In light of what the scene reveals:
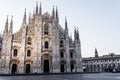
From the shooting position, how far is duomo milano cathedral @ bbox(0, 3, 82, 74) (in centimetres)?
3712

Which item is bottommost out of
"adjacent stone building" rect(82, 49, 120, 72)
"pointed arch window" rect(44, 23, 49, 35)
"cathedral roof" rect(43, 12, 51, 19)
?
"adjacent stone building" rect(82, 49, 120, 72)

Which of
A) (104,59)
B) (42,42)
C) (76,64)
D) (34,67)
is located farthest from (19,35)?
(104,59)

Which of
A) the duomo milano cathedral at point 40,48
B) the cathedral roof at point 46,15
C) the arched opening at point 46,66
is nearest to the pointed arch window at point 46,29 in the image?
the duomo milano cathedral at point 40,48

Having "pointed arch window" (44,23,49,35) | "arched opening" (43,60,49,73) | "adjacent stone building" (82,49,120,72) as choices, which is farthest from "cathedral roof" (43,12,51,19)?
"adjacent stone building" (82,49,120,72)

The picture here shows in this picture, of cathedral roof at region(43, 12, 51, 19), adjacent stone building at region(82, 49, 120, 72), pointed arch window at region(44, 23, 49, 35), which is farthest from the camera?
adjacent stone building at region(82, 49, 120, 72)

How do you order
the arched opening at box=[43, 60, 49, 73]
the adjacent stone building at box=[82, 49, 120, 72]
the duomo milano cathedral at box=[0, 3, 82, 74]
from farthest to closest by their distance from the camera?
the adjacent stone building at box=[82, 49, 120, 72] → the arched opening at box=[43, 60, 49, 73] → the duomo milano cathedral at box=[0, 3, 82, 74]

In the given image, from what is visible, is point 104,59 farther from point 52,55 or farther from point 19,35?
point 19,35

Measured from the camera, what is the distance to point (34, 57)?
1535 inches

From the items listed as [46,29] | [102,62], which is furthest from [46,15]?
[102,62]

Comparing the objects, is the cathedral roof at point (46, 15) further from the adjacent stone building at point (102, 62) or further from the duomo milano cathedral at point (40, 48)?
the adjacent stone building at point (102, 62)

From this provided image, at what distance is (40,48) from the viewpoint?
39.8 m

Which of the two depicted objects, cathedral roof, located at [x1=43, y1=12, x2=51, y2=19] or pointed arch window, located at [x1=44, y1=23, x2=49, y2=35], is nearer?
pointed arch window, located at [x1=44, y1=23, x2=49, y2=35]

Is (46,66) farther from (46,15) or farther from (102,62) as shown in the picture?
(102,62)

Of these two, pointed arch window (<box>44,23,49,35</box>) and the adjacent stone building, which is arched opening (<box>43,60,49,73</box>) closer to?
pointed arch window (<box>44,23,49,35</box>)
